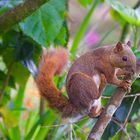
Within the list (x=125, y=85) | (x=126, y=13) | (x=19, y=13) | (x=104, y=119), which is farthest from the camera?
(x=126, y=13)

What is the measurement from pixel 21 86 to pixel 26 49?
239 millimetres

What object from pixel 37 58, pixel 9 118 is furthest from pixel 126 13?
pixel 9 118

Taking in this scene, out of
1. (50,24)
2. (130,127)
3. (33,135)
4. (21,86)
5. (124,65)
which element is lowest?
(130,127)

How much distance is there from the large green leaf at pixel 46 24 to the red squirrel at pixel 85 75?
115 mm

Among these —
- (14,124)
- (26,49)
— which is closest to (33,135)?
(14,124)

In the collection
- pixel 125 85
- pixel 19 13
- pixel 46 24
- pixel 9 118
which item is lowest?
pixel 9 118

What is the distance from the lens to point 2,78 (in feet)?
6.84

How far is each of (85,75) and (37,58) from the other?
583 millimetres

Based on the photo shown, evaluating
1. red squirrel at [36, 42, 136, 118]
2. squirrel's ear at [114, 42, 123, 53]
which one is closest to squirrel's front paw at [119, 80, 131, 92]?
red squirrel at [36, 42, 136, 118]

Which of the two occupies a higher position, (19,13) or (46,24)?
(19,13)

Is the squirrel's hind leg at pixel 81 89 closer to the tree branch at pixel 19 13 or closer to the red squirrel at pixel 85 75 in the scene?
the red squirrel at pixel 85 75

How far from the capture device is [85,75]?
1492 millimetres

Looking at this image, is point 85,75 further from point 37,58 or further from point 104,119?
point 37,58

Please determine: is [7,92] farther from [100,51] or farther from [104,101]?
[100,51]
